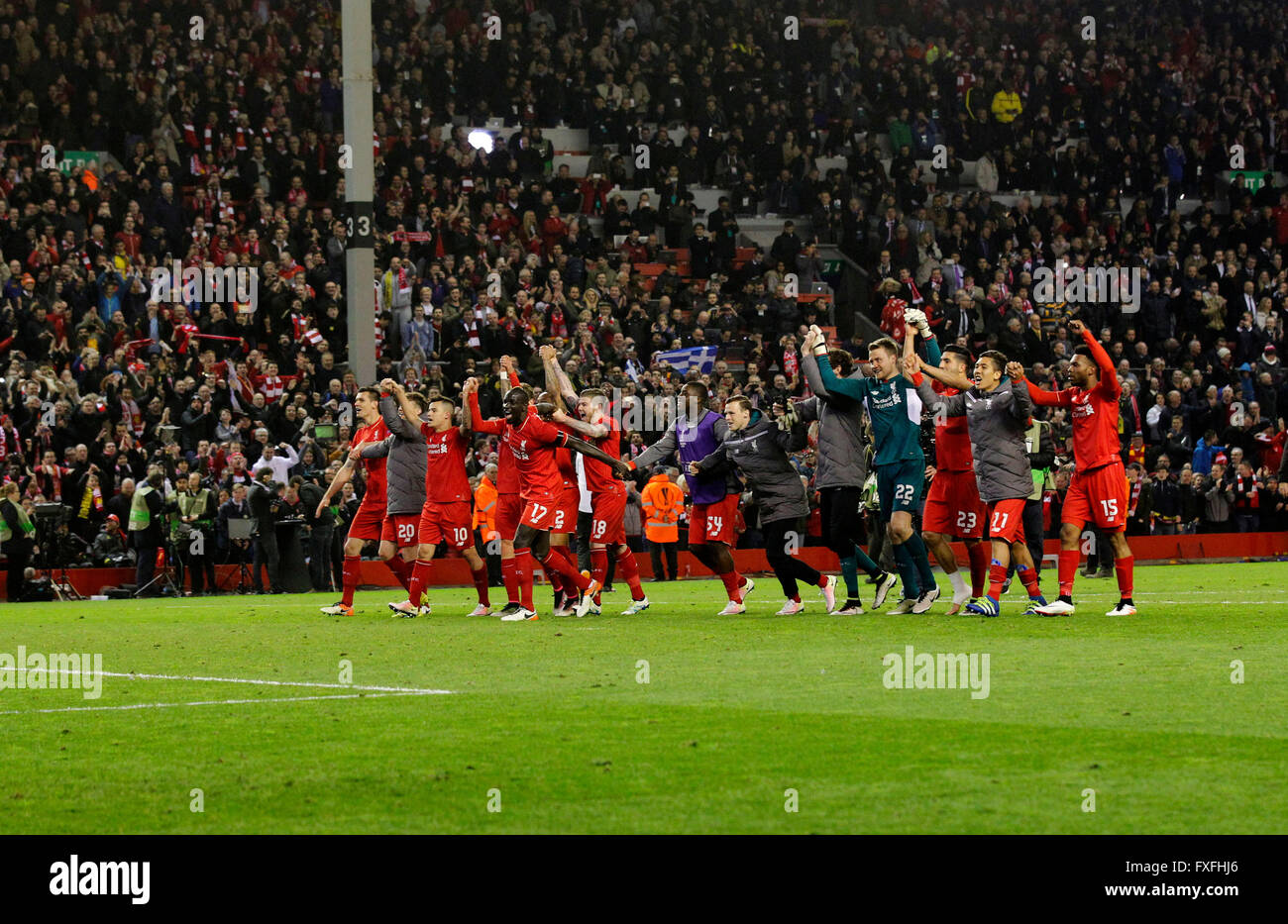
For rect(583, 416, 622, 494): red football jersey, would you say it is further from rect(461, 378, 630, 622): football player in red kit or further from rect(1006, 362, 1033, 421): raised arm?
rect(1006, 362, 1033, 421): raised arm

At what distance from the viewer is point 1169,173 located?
41781mm

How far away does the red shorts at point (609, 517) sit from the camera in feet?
60.2

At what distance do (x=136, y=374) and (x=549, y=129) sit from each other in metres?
13.4

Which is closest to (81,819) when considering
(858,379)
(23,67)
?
(858,379)

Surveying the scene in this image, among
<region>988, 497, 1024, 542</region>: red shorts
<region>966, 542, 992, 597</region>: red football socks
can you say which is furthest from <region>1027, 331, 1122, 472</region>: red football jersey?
<region>966, 542, 992, 597</region>: red football socks

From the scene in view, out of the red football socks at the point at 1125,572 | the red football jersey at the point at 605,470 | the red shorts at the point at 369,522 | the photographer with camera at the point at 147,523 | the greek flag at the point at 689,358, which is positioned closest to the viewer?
the red football socks at the point at 1125,572

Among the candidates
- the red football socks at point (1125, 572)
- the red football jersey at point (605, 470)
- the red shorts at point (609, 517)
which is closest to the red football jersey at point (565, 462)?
the red football jersey at point (605, 470)

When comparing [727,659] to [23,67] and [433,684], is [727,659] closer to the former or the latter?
[433,684]

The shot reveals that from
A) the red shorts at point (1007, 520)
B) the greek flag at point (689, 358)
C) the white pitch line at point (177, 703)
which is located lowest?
the white pitch line at point (177, 703)

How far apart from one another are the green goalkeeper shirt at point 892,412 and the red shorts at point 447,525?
407cm

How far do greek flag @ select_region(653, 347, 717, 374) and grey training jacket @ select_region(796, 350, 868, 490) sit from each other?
1517 centimetres

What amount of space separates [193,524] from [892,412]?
13.5m

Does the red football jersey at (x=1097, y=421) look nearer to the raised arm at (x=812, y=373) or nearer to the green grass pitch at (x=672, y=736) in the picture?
Answer: the green grass pitch at (x=672, y=736)
